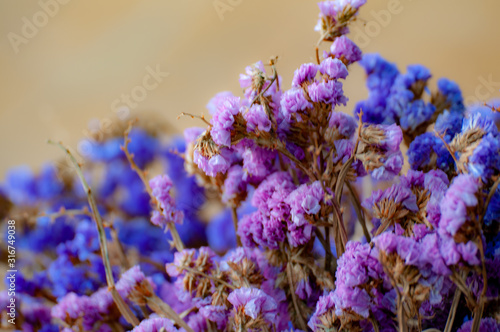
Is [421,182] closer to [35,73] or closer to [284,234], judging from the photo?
[284,234]

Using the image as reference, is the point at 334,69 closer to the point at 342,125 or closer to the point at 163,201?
the point at 342,125

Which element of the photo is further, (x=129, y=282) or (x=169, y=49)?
(x=169, y=49)

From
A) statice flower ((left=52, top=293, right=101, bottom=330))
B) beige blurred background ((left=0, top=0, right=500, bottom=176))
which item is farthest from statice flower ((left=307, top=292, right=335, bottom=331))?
beige blurred background ((left=0, top=0, right=500, bottom=176))

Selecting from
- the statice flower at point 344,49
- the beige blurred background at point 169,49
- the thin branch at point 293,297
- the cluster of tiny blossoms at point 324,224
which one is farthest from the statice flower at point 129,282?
the beige blurred background at point 169,49

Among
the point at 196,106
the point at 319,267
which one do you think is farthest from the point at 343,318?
the point at 196,106

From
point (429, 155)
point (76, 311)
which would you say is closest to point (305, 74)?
Answer: point (429, 155)

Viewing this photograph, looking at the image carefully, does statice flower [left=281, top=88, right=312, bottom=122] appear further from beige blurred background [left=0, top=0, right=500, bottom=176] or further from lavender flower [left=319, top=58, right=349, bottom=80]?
beige blurred background [left=0, top=0, right=500, bottom=176]
